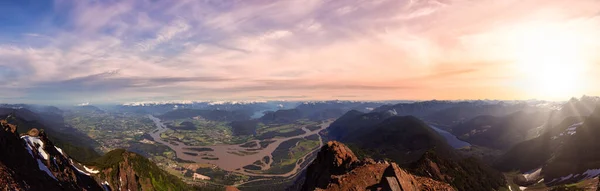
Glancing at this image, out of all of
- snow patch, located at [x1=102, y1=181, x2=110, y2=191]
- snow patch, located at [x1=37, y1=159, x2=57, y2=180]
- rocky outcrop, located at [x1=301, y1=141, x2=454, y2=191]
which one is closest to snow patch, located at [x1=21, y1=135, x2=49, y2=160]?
snow patch, located at [x1=37, y1=159, x2=57, y2=180]

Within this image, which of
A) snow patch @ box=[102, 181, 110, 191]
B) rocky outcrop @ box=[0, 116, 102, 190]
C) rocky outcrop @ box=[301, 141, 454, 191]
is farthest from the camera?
snow patch @ box=[102, 181, 110, 191]

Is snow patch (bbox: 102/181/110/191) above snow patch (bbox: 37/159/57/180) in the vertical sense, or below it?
below

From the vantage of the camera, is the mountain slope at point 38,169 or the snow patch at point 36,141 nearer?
the mountain slope at point 38,169

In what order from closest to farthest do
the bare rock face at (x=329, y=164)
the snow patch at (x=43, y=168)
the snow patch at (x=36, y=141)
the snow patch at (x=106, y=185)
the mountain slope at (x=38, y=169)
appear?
the mountain slope at (x=38, y=169) < the bare rock face at (x=329, y=164) < the snow patch at (x=43, y=168) < the snow patch at (x=36, y=141) < the snow patch at (x=106, y=185)

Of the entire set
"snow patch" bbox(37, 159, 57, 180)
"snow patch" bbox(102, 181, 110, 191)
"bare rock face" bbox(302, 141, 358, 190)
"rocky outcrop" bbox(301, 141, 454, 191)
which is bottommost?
"snow patch" bbox(102, 181, 110, 191)

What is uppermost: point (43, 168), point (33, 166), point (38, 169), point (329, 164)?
point (329, 164)

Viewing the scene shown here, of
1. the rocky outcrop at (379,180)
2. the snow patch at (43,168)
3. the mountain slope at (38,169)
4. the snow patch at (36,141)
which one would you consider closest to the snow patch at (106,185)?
the mountain slope at (38,169)

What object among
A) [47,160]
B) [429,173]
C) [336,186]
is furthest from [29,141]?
[429,173]

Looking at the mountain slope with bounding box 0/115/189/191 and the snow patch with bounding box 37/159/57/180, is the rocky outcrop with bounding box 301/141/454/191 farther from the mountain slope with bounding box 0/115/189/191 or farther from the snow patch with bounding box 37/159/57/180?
the snow patch with bounding box 37/159/57/180

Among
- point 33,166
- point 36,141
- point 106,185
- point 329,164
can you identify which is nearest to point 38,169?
point 33,166

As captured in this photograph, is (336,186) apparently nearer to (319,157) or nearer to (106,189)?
(319,157)

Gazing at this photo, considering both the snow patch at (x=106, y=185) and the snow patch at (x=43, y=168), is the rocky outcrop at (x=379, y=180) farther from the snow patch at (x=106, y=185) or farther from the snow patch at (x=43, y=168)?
the snow patch at (x=106, y=185)

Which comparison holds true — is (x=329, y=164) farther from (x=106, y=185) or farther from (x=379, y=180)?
(x=106, y=185)

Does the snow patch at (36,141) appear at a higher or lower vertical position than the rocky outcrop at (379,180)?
lower
